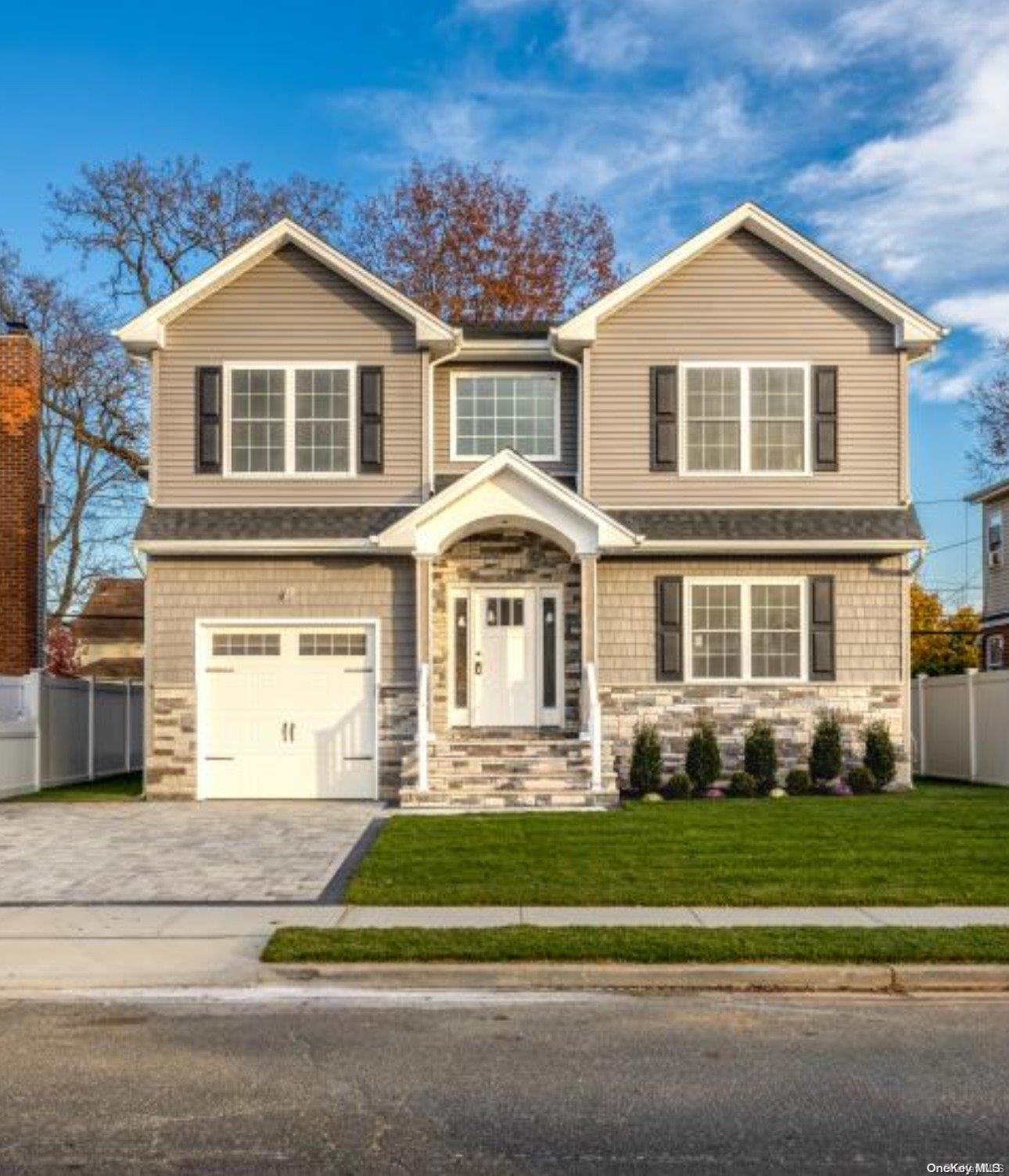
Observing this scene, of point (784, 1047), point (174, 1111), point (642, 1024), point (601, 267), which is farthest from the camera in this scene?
point (601, 267)

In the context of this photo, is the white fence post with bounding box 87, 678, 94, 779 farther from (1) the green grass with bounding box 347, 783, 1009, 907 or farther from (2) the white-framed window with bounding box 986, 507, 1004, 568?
(2) the white-framed window with bounding box 986, 507, 1004, 568

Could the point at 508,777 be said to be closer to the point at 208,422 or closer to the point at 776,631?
the point at 776,631

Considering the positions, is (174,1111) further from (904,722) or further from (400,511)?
(904,722)

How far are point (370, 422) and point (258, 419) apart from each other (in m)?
1.69

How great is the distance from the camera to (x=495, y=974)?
8148mm

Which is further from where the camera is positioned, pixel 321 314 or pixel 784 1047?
pixel 321 314

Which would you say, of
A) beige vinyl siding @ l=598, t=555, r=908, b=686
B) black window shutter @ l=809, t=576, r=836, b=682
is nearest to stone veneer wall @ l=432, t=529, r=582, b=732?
beige vinyl siding @ l=598, t=555, r=908, b=686

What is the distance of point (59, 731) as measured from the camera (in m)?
21.8

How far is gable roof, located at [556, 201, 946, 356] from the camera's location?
18578 mm

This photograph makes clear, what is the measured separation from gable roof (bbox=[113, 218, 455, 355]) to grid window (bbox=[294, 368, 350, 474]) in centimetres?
131

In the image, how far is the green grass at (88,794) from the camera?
18391 mm

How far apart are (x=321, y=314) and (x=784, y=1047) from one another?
1435 cm

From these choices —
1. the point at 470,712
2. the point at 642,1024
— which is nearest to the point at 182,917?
the point at 642,1024

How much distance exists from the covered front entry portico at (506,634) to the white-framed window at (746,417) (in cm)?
239
